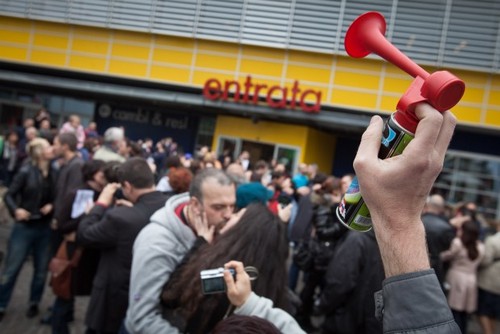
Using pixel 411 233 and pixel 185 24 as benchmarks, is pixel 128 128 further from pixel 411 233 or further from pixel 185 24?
pixel 411 233

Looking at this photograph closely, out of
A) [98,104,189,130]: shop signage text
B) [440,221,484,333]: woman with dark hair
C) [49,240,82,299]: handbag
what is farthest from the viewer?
[98,104,189,130]: shop signage text

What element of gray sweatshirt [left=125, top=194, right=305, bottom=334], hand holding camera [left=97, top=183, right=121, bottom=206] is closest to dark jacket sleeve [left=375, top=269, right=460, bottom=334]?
gray sweatshirt [left=125, top=194, right=305, bottom=334]

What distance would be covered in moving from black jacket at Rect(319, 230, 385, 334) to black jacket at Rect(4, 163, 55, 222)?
322 cm

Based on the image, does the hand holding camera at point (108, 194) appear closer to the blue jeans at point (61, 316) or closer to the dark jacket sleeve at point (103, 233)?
the dark jacket sleeve at point (103, 233)

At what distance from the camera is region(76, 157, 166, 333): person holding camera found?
11.0 ft

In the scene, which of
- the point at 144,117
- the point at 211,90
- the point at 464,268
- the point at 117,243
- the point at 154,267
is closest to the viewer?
the point at 154,267

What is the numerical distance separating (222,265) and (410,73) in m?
1.45

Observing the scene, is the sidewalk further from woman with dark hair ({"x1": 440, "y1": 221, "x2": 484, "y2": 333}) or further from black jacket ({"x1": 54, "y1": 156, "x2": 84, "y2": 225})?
woman with dark hair ({"x1": 440, "y1": 221, "x2": 484, "y2": 333})

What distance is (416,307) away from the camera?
98 centimetres

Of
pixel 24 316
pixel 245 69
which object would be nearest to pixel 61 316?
pixel 24 316

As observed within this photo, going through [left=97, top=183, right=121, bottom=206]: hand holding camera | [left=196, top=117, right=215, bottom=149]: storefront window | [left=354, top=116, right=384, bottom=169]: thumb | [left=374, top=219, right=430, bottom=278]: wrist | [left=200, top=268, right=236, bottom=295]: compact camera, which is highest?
[left=196, top=117, right=215, bottom=149]: storefront window

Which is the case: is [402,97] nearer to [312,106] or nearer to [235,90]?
[312,106]

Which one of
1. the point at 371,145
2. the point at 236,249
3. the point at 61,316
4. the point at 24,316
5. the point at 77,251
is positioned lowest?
the point at 24,316

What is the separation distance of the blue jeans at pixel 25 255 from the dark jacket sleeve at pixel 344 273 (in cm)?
321
